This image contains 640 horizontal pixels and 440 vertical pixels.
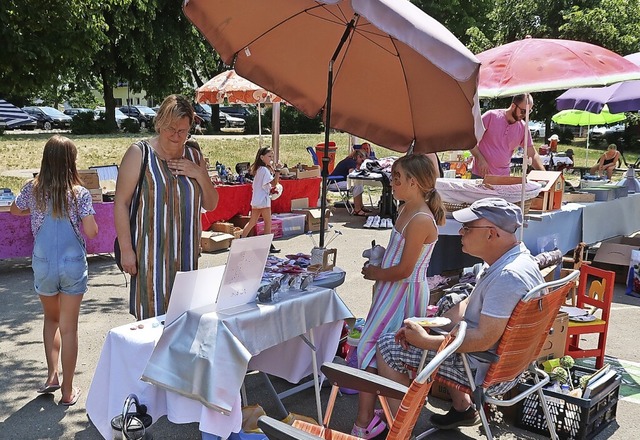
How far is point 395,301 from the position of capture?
377cm

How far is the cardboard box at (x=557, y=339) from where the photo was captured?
14.6 ft

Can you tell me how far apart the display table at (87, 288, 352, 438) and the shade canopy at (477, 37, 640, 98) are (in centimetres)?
247

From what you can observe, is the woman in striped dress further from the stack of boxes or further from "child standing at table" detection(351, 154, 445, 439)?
the stack of boxes

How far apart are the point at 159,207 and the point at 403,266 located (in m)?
1.41

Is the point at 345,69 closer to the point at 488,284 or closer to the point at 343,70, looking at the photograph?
the point at 343,70

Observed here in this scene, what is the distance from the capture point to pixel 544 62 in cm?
468

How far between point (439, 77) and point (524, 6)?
2809 centimetres

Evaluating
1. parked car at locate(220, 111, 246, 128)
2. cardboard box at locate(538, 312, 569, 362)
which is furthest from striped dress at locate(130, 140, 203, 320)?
parked car at locate(220, 111, 246, 128)

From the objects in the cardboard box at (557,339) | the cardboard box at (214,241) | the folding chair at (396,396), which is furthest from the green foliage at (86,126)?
the folding chair at (396,396)

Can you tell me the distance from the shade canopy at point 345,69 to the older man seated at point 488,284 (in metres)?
0.88

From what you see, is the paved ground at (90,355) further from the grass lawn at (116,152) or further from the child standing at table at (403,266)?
the grass lawn at (116,152)

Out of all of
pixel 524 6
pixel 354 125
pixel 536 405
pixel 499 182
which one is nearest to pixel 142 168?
pixel 354 125

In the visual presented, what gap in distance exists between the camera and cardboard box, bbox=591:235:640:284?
7.81 meters

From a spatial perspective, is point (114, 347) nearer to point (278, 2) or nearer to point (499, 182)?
point (278, 2)
